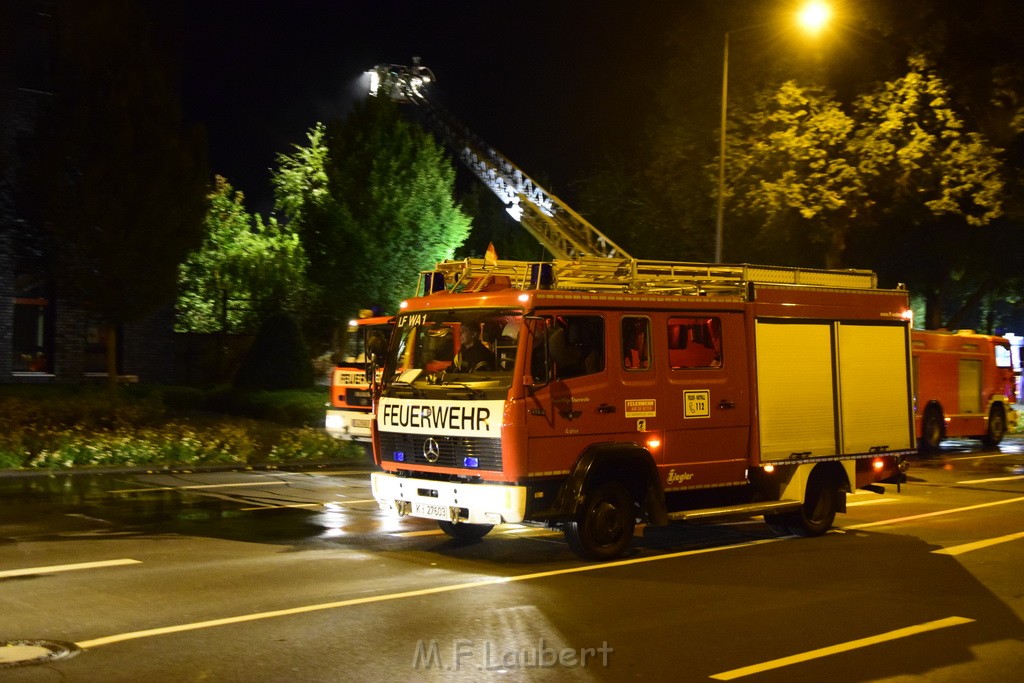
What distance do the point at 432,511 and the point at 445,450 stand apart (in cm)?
60

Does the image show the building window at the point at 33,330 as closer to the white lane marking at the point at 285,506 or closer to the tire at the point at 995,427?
the white lane marking at the point at 285,506

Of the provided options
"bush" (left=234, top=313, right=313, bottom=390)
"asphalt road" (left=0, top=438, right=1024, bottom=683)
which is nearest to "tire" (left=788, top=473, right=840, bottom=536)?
"asphalt road" (left=0, top=438, right=1024, bottom=683)

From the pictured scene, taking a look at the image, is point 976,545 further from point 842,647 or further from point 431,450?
point 431,450

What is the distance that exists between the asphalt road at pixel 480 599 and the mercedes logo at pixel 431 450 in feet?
3.30

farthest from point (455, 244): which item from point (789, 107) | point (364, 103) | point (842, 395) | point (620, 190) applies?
point (842, 395)

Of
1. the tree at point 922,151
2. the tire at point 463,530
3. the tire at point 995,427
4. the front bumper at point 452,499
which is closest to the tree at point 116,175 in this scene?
the tire at point 463,530

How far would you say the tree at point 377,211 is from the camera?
2995cm

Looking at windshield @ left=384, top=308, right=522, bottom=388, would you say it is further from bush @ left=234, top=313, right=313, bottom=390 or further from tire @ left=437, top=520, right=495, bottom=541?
bush @ left=234, top=313, right=313, bottom=390

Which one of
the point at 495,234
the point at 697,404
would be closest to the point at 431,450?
the point at 697,404

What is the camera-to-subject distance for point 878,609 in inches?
355

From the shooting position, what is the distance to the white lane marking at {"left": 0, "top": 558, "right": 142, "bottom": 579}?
9.65 m

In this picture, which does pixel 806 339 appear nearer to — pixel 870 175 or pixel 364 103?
pixel 870 175

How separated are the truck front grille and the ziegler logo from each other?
2.06 metres

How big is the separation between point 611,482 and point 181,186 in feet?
43.5
